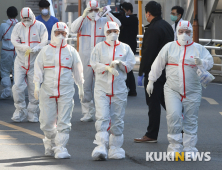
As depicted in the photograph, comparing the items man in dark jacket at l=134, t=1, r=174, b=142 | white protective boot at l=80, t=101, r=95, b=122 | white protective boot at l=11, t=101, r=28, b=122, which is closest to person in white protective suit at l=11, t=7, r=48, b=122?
white protective boot at l=11, t=101, r=28, b=122

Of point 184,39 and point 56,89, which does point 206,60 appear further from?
point 56,89

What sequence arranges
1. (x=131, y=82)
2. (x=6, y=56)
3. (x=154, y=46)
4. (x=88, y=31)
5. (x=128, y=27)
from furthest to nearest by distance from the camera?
1. (x=6, y=56)
2. (x=131, y=82)
3. (x=128, y=27)
4. (x=88, y=31)
5. (x=154, y=46)

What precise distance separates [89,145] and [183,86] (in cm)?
183

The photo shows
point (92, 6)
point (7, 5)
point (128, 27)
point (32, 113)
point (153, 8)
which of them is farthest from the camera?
point (7, 5)

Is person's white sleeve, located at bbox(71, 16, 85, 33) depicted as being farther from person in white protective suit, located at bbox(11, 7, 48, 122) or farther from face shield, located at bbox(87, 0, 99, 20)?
person in white protective suit, located at bbox(11, 7, 48, 122)

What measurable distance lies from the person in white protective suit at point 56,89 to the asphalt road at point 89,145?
30cm

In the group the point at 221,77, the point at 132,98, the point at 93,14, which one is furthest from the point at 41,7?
the point at 221,77

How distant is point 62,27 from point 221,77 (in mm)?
9661

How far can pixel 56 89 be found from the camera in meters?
7.01

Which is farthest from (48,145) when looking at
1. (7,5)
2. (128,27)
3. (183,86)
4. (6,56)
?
(7,5)

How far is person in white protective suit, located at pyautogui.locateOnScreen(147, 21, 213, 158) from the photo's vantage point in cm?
695

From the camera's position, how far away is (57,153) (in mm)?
6965

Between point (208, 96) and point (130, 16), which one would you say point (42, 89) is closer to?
point (130, 16)

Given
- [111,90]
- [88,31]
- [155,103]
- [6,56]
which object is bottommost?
[155,103]
